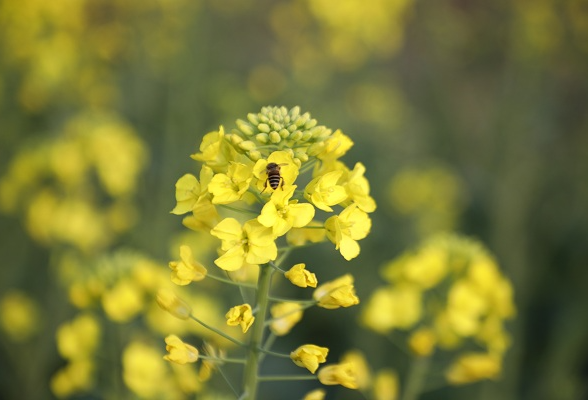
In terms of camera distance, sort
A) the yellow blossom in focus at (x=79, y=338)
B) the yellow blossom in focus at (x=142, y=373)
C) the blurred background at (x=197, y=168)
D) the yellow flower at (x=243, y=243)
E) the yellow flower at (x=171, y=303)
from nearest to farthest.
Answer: the yellow flower at (x=243, y=243), the yellow flower at (x=171, y=303), the yellow blossom in focus at (x=142, y=373), the yellow blossom in focus at (x=79, y=338), the blurred background at (x=197, y=168)

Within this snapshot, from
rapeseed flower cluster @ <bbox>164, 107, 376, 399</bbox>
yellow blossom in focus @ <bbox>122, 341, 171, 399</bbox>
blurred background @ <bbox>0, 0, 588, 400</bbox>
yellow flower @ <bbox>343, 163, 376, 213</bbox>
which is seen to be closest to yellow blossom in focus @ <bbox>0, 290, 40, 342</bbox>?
blurred background @ <bbox>0, 0, 588, 400</bbox>

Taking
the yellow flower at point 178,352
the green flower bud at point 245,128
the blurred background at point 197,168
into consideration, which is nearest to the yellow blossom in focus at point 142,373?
the blurred background at point 197,168

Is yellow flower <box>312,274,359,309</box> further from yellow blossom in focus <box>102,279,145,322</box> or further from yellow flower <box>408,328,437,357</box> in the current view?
yellow blossom in focus <box>102,279,145,322</box>

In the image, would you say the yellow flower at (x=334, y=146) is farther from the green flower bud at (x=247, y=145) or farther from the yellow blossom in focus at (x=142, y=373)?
the yellow blossom in focus at (x=142, y=373)

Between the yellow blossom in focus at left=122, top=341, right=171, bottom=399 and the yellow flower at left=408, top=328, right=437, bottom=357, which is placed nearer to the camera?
the yellow flower at left=408, top=328, right=437, bottom=357

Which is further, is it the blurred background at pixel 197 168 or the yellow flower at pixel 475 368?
the blurred background at pixel 197 168

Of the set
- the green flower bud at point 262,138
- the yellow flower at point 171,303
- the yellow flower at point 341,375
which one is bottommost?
the yellow flower at point 341,375

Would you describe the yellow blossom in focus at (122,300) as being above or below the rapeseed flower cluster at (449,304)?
below

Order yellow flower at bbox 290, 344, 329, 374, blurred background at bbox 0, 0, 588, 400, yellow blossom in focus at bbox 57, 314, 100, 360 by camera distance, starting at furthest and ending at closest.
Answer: blurred background at bbox 0, 0, 588, 400
yellow blossom in focus at bbox 57, 314, 100, 360
yellow flower at bbox 290, 344, 329, 374
